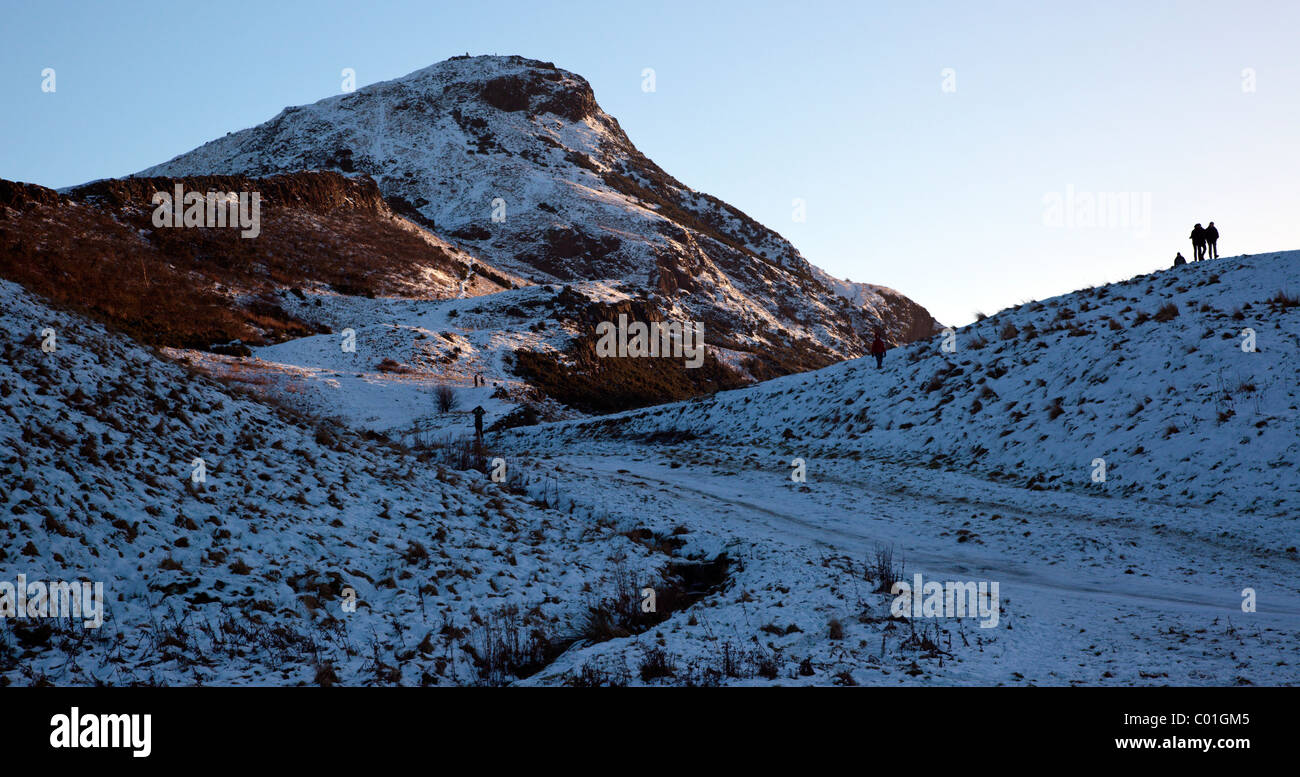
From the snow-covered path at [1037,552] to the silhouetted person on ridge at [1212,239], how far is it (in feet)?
63.8

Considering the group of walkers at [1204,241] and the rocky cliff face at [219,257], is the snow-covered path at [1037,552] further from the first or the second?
the rocky cliff face at [219,257]

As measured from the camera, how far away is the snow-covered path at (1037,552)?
8.27 m

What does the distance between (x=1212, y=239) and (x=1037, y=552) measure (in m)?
25.3

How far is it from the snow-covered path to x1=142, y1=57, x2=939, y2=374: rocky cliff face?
188ft

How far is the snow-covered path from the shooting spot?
8.27 metres

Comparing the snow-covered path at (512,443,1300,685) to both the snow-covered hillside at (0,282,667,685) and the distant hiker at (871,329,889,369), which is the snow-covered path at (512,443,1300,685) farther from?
the distant hiker at (871,329,889,369)

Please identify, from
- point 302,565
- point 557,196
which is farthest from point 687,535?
point 557,196

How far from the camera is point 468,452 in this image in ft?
77.0

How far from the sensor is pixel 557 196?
381 ft

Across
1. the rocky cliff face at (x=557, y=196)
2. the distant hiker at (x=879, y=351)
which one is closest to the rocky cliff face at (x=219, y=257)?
the rocky cliff face at (x=557, y=196)

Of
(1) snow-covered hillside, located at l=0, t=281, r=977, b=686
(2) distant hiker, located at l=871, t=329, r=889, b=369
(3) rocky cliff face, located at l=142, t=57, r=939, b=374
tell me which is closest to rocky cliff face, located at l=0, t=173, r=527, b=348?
(3) rocky cliff face, located at l=142, t=57, r=939, b=374

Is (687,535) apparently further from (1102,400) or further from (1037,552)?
(1102,400)
